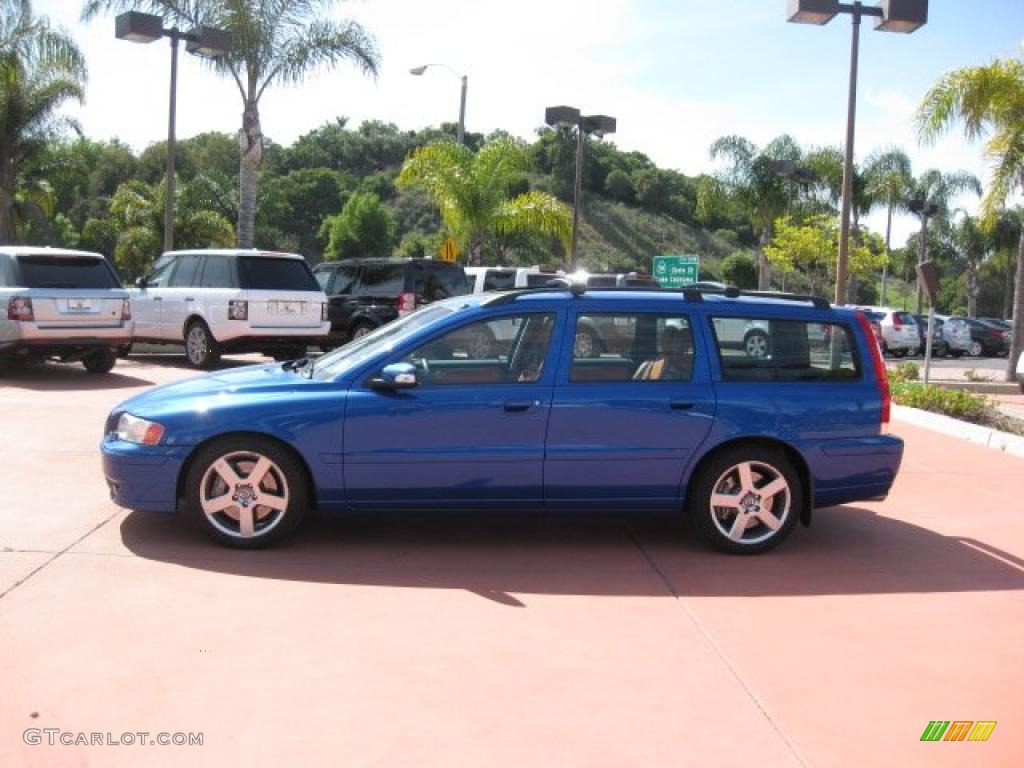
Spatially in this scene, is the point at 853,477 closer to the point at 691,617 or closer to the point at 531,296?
the point at 691,617

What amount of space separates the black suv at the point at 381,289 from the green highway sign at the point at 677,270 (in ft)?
25.6

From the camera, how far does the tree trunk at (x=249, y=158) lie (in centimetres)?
2311

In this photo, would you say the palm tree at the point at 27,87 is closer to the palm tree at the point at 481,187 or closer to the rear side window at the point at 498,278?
the palm tree at the point at 481,187

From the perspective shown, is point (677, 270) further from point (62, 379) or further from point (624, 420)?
point (624, 420)

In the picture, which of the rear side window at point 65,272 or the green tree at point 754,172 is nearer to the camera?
the rear side window at point 65,272

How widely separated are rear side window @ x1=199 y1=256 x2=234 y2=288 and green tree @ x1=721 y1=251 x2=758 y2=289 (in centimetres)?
4392

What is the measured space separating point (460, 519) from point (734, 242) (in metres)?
72.8

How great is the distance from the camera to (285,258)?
15.7 metres

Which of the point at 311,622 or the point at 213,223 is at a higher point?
the point at 213,223

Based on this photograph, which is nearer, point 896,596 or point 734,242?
point 896,596

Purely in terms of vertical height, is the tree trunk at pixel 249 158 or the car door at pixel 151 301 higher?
the tree trunk at pixel 249 158

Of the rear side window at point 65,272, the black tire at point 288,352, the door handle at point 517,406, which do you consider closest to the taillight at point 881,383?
the door handle at point 517,406

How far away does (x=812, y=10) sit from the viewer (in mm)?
15039

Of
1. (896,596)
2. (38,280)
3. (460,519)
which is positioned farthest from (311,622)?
(38,280)
